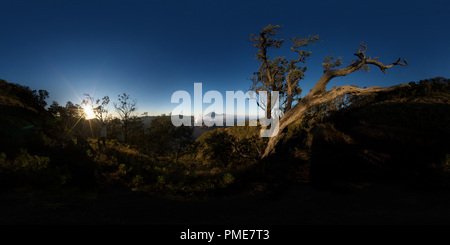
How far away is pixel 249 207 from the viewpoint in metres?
5.79

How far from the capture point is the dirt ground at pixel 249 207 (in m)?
3.87

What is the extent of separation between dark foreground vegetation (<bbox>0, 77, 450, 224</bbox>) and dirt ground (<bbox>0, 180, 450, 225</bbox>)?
28 mm

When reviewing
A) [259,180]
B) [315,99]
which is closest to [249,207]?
[259,180]

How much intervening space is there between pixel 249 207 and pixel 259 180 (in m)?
2.47

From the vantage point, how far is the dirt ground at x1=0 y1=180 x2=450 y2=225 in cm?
387

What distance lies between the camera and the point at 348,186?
6.46 metres

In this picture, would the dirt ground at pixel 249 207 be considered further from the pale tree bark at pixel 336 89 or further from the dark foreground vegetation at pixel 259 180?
the pale tree bark at pixel 336 89

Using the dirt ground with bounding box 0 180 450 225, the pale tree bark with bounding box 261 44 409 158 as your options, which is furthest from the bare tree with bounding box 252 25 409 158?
the dirt ground with bounding box 0 180 450 225

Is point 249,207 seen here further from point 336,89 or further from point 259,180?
point 336,89

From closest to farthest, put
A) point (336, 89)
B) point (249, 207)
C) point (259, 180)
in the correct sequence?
point (249, 207), point (259, 180), point (336, 89)

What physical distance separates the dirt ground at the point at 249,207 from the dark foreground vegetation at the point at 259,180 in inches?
1.1

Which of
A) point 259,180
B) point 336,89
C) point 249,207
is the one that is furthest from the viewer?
point 336,89
